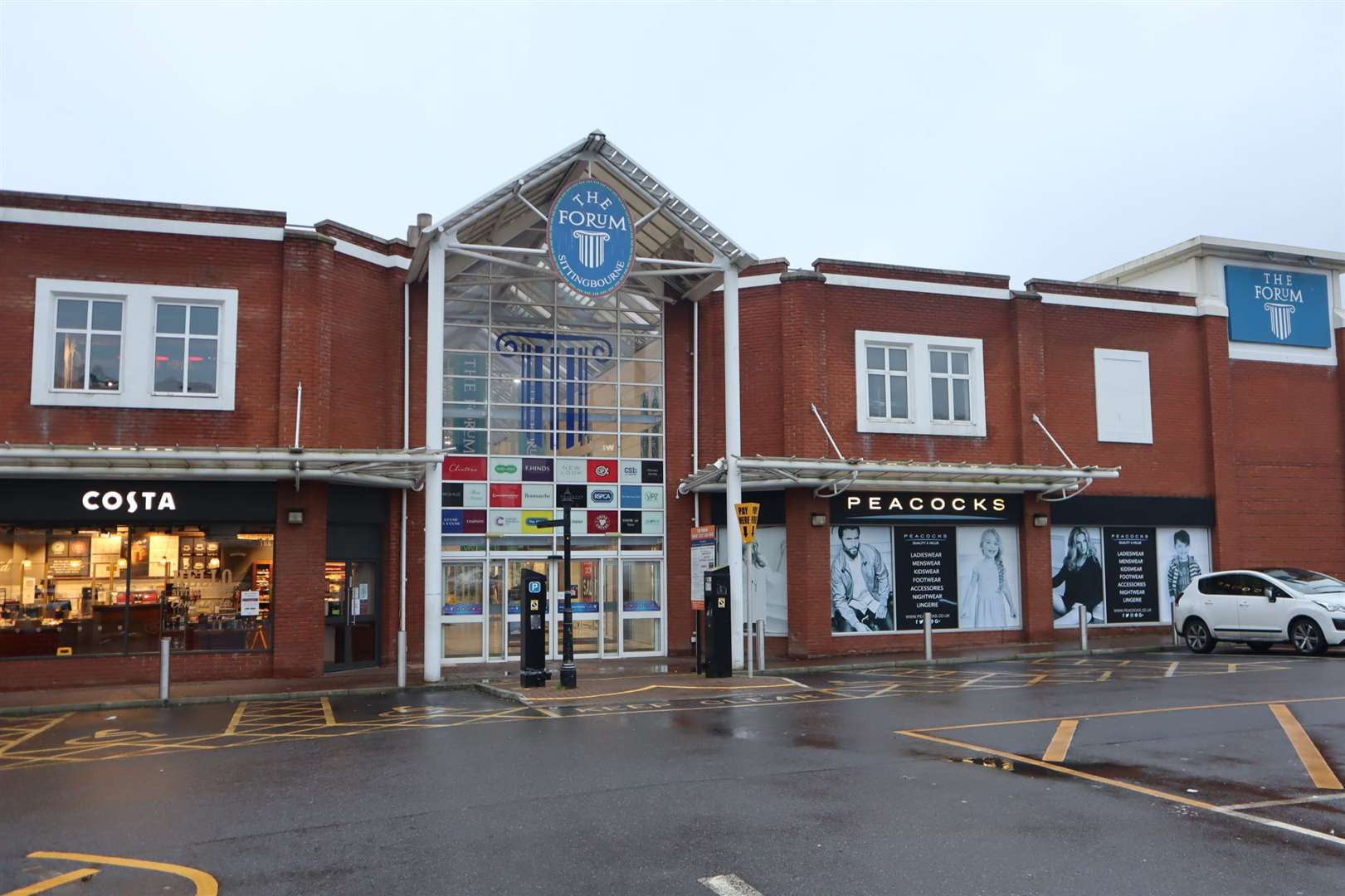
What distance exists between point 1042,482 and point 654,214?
33.6 feet

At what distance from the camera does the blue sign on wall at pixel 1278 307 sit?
2684cm

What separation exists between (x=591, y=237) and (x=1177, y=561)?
53.2 ft

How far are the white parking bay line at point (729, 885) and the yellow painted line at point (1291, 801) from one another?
4.10 meters

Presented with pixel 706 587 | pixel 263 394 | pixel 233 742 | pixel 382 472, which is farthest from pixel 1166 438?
pixel 233 742

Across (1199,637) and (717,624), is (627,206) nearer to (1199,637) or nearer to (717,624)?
(717,624)

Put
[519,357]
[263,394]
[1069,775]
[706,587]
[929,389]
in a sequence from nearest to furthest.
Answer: [1069,775] < [706,587] < [263,394] < [519,357] < [929,389]

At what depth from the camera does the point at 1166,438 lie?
25656 mm

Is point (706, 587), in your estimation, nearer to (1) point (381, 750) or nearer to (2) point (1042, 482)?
(1) point (381, 750)

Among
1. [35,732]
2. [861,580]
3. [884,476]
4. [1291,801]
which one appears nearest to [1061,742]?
[1291,801]

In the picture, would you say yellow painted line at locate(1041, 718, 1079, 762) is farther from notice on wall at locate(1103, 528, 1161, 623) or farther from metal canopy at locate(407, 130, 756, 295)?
notice on wall at locate(1103, 528, 1161, 623)

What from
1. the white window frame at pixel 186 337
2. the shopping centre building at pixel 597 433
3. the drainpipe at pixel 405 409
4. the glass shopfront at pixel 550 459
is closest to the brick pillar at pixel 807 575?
the shopping centre building at pixel 597 433

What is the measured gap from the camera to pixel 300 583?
1891 cm

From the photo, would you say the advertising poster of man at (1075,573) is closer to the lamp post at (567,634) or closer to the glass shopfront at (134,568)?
the lamp post at (567,634)

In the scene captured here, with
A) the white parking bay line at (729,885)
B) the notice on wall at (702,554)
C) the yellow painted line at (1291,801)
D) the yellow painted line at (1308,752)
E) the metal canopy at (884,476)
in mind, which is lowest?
the white parking bay line at (729,885)
